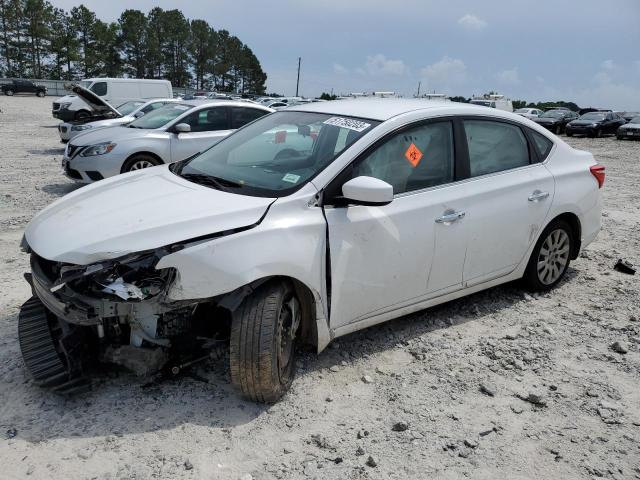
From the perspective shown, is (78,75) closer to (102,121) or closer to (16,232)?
(102,121)

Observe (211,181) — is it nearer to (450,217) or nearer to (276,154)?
(276,154)

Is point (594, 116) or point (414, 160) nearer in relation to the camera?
point (414, 160)

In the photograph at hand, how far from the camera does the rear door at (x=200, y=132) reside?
28.5ft

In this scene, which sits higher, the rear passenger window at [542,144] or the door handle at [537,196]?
the rear passenger window at [542,144]

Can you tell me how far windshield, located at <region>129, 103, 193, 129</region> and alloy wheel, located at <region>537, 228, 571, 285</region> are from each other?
6.62 m

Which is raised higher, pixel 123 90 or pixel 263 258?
pixel 123 90

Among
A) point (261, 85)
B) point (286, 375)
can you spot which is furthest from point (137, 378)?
point (261, 85)

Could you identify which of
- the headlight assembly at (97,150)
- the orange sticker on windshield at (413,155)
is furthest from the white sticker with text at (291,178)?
the headlight assembly at (97,150)

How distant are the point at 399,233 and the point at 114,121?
376 inches

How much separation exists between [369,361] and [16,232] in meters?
4.66

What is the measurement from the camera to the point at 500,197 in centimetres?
395

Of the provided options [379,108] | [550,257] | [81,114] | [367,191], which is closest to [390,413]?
[367,191]

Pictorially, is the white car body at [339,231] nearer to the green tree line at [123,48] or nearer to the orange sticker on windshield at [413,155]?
the orange sticker on windshield at [413,155]

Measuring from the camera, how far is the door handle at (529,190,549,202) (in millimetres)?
4177
